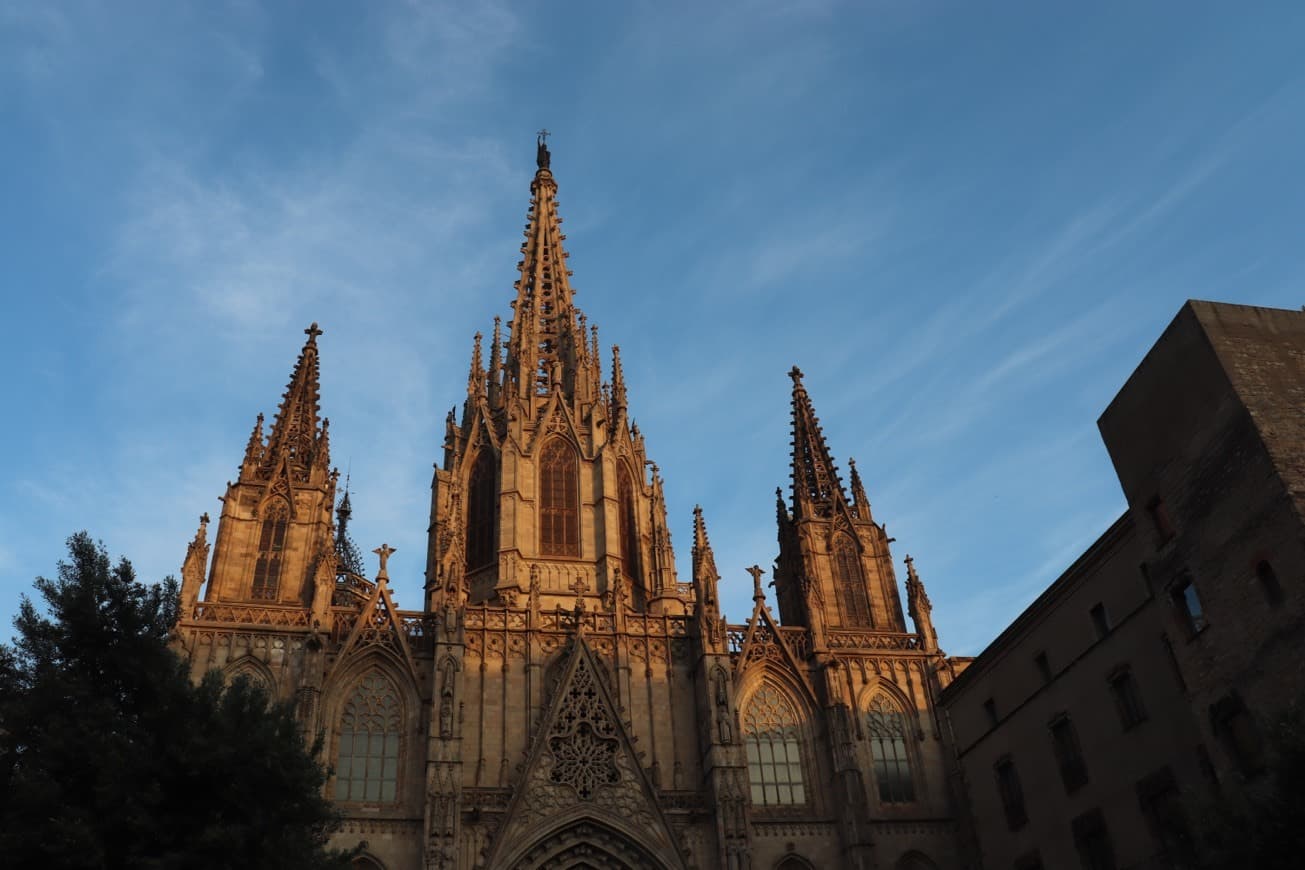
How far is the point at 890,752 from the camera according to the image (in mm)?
34188

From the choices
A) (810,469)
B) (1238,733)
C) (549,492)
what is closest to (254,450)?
(549,492)

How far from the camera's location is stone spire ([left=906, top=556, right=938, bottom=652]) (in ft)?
120

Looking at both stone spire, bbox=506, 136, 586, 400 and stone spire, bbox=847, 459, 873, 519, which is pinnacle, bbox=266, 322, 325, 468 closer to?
stone spire, bbox=506, 136, 586, 400

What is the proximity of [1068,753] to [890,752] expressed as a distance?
706 cm

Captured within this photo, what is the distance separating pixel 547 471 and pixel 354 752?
45.6ft

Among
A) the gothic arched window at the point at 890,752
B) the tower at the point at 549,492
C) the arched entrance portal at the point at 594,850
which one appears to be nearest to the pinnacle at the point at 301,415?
the tower at the point at 549,492

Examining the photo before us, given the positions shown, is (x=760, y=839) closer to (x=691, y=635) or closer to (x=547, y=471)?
(x=691, y=635)

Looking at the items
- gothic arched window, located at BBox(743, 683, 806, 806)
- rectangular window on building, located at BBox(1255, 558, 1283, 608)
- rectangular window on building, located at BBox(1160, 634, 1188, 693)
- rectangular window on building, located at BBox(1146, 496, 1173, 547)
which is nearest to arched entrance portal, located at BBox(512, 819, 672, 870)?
gothic arched window, located at BBox(743, 683, 806, 806)

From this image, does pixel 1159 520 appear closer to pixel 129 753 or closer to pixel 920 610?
pixel 920 610

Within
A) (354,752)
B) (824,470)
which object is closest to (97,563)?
(354,752)

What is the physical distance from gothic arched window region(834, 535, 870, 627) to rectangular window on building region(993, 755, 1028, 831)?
7.44 metres

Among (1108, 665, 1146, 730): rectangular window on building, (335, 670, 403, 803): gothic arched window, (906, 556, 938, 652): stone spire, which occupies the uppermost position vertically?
(906, 556, 938, 652): stone spire

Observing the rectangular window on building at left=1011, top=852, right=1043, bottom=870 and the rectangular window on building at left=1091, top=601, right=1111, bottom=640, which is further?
the rectangular window on building at left=1011, top=852, right=1043, bottom=870

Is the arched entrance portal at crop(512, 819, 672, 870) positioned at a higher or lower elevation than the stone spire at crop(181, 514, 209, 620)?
Answer: lower
